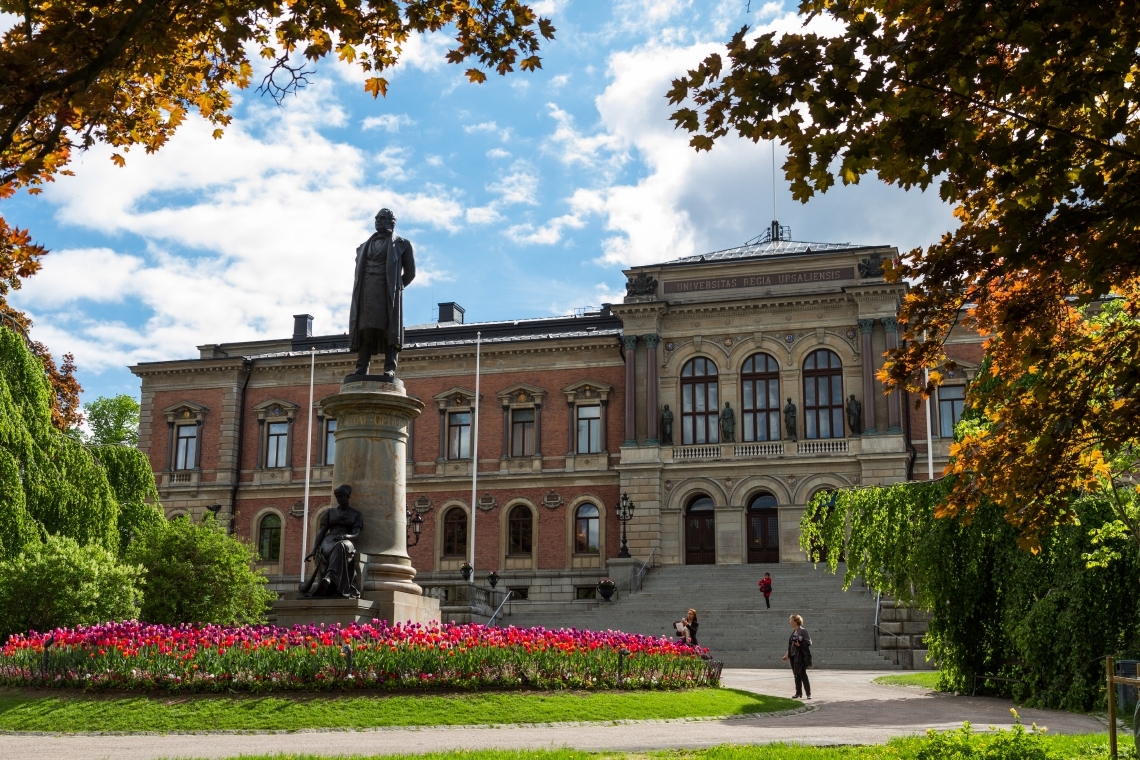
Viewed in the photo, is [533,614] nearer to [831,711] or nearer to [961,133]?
[831,711]

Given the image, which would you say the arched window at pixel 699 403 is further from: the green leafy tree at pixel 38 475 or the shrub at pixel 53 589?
the shrub at pixel 53 589

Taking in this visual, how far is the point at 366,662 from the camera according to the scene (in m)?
13.9

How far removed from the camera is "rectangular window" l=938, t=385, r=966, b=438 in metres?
42.0

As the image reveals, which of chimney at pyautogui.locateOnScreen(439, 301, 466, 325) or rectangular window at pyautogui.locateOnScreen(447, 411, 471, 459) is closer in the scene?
rectangular window at pyautogui.locateOnScreen(447, 411, 471, 459)

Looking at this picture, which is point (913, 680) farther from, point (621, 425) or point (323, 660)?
point (621, 425)

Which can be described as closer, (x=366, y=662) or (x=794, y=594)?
(x=366, y=662)

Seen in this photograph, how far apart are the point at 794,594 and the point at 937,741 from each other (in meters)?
27.5

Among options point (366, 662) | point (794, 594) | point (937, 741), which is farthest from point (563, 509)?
point (937, 741)

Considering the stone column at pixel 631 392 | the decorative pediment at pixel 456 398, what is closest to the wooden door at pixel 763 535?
the stone column at pixel 631 392

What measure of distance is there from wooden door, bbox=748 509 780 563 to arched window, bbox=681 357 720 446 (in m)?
3.51

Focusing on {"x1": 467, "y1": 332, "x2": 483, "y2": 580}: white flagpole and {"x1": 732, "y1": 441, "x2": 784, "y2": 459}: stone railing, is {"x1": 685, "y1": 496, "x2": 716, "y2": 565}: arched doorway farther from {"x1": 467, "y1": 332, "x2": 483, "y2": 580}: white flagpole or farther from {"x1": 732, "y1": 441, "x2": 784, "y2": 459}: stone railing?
{"x1": 467, "y1": 332, "x2": 483, "y2": 580}: white flagpole

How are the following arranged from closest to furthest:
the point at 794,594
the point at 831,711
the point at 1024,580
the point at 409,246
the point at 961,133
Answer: the point at 961,133
the point at 831,711
the point at 1024,580
the point at 409,246
the point at 794,594

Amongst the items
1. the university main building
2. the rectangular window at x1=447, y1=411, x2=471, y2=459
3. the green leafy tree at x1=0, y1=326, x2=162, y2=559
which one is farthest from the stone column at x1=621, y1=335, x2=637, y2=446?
the green leafy tree at x1=0, y1=326, x2=162, y2=559

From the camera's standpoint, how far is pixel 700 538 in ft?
141
